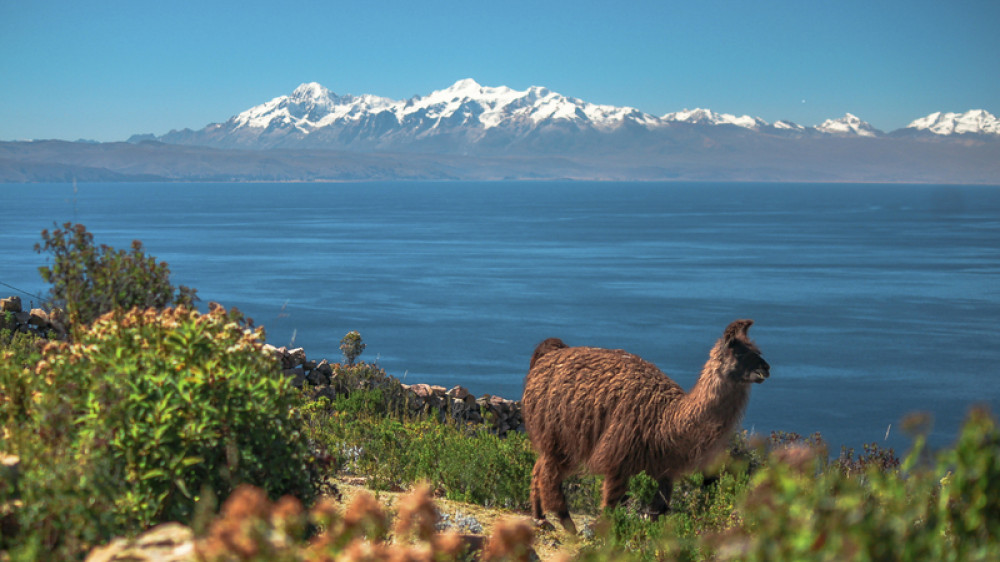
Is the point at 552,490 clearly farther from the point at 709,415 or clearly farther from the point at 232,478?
the point at 232,478

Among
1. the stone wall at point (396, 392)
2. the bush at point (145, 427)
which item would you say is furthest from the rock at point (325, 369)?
the bush at point (145, 427)

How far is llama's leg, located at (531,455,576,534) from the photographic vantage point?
7406 millimetres

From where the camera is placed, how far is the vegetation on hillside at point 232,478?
2.77 meters

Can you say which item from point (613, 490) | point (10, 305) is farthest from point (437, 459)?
point (10, 305)

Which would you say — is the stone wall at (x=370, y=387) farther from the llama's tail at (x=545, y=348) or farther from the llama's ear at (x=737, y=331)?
the llama's ear at (x=737, y=331)

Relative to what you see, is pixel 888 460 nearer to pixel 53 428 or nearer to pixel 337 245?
pixel 53 428

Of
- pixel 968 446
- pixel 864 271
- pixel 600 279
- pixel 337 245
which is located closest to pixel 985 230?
pixel 864 271

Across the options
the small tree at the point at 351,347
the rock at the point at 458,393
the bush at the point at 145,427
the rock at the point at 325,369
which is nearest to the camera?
the bush at the point at 145,427

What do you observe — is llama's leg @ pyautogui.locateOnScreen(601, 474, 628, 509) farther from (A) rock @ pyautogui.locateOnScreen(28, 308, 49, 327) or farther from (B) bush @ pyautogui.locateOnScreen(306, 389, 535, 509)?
(A) rock @ pyautogui.locateOnScreen(28, 308, 49, 327)

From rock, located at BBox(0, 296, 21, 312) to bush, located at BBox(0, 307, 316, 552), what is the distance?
8852 millimetres

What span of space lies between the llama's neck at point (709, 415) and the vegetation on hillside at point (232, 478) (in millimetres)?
477

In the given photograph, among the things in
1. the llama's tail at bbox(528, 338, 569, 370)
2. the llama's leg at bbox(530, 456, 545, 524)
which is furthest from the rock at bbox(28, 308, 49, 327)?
the llama's leg at bbox(530, 456, 545, 524)

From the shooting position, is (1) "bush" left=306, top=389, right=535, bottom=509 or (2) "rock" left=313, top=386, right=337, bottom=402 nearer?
(1) "bush" left=306, top=389, right=535, bottom=509

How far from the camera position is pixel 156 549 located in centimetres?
318
